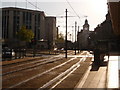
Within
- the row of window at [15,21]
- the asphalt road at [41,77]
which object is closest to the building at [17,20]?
the row of window at [15,21]

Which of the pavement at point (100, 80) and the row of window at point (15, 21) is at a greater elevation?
the row of window at point (15, 21)

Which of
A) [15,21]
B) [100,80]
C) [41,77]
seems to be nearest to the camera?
[100,80]

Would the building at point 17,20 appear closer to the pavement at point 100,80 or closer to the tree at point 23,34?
the tree at point 23,34

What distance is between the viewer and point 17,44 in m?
41.7

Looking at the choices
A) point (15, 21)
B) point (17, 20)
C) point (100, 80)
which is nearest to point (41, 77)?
point (100, 80)

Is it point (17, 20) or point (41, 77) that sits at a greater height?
point (17, 20)

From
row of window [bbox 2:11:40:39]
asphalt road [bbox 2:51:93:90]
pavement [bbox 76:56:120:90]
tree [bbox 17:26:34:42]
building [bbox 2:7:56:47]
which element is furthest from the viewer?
row of window [bbox 2:11:40:39]

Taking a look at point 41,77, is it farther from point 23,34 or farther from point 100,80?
point 23,34

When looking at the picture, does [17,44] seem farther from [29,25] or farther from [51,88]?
[29,25]

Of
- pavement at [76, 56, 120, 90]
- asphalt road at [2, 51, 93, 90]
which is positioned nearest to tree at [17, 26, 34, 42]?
asphalt road at [2, 51, 93, 90]

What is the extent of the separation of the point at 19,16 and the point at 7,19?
4.87m

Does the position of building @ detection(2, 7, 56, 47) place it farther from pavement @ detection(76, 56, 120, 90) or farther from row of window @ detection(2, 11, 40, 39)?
pavement @ detection(76, 56, 120, 90)

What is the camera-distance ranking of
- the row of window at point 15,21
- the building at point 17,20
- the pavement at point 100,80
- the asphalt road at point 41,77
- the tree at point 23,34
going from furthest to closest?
the row of window at point 15,21 < the building at point 17,20 < the tree at point 23,34 < the asphalt road at point 41,77 < the pavement at point 100,80

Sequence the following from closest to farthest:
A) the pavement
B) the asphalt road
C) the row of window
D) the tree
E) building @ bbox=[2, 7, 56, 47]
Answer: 1. the pavement
2. the asphalt road
3. the tree
4. building @ bbox=[2, 7, 56, 47]
5. the row of window
